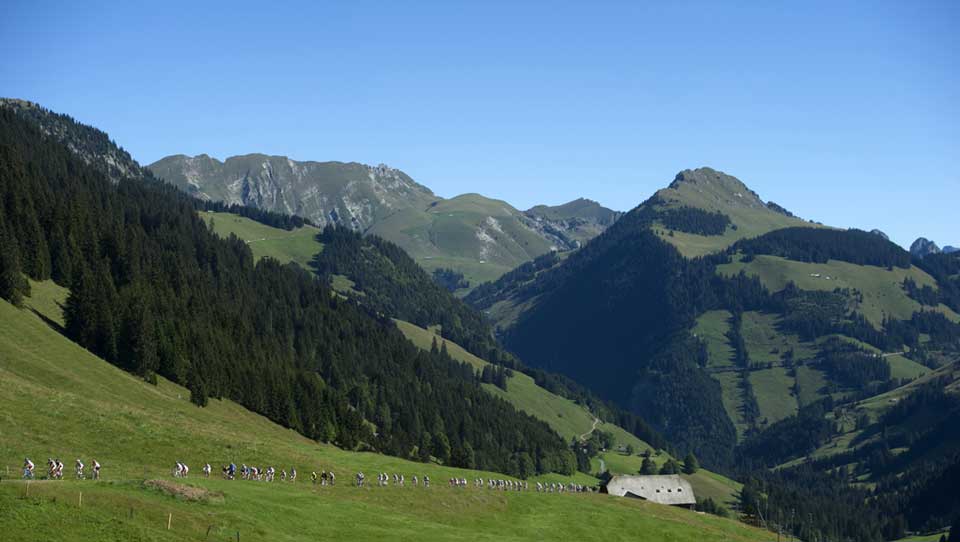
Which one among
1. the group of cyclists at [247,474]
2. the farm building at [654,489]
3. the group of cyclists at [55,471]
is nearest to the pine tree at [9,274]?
the group of cyclists at [247,474]

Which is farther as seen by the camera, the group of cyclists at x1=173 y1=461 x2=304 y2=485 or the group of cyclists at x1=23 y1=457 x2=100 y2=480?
the group of cyclists at x1=173 y1=461 x2=304 y2=485

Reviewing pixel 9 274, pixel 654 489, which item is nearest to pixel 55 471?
pixel 9 274

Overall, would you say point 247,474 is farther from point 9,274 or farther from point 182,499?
point 9,274

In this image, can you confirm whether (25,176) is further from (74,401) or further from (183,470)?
(183,470)

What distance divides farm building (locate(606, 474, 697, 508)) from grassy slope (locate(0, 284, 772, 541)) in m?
30.7

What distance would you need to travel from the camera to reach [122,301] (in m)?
144

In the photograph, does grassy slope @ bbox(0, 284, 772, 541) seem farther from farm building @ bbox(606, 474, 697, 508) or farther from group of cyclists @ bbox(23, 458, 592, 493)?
farm building @ bbox(606, 474, 697, 508)

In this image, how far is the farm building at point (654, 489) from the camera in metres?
151

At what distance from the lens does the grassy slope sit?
186ft

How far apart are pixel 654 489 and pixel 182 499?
342 feet

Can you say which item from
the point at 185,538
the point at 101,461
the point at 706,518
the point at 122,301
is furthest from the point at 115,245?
the point at 185,538

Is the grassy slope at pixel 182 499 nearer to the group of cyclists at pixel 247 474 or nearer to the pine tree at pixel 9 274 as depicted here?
the group of cyclists at pixel 247 474

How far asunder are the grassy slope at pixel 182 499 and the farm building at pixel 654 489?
30.7 m

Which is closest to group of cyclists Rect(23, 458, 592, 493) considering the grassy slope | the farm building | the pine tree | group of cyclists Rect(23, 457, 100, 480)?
group of cyclists Rect(23, 457, 100, 480)
